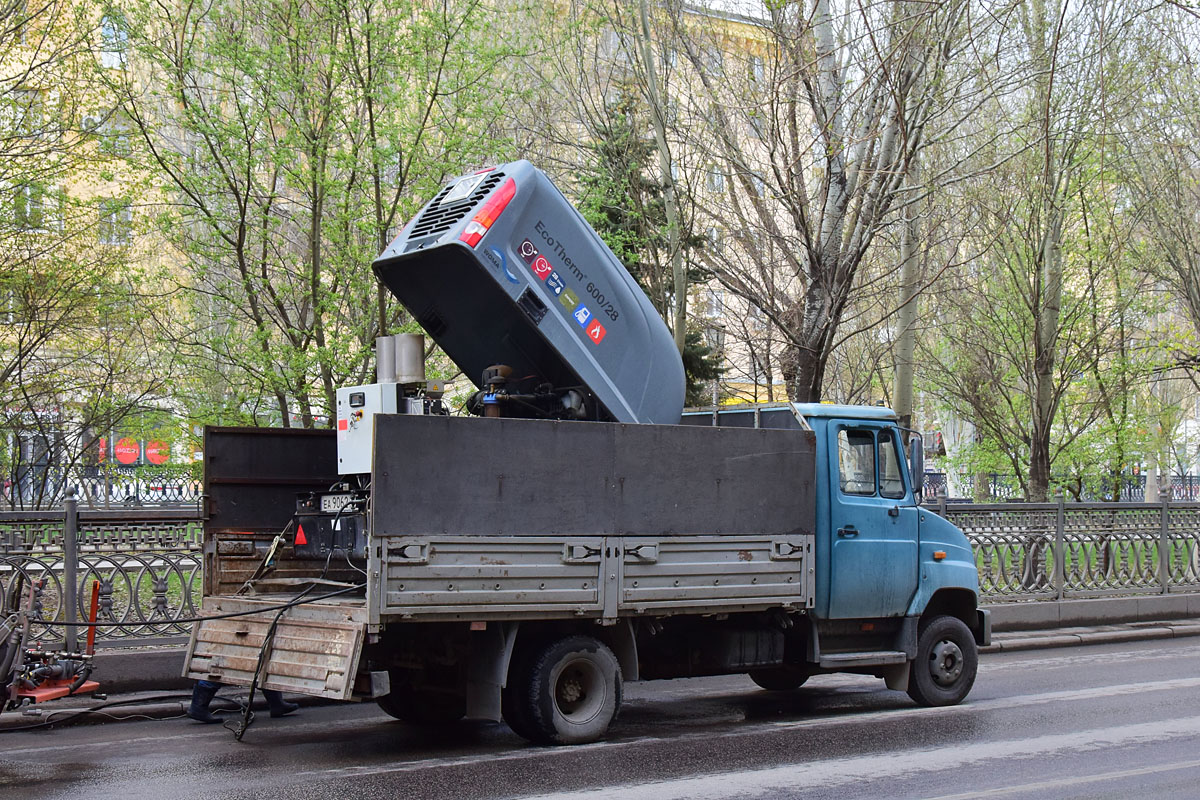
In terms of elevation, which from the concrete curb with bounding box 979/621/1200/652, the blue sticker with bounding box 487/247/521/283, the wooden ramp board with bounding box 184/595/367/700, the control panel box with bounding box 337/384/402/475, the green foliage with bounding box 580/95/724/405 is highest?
the green foliage with bounding box 580/95/724/405

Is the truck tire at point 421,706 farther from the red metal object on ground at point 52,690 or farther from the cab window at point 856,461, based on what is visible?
the cab window at point 856,461

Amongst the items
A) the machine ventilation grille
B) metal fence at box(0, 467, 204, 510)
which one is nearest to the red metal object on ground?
the machine ventilation grille

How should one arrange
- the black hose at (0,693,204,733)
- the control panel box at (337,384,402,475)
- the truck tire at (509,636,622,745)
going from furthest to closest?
the black hose at (0,693,204,733), the control panel box at (337,384,402,475), the truck tire at (509,636,622,745)

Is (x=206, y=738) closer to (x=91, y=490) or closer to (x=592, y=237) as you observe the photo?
(x=592, y=237)

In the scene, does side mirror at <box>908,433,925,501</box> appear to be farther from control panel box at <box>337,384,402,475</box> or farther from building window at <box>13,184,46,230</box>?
building window at <box>13,184,46,230</box>

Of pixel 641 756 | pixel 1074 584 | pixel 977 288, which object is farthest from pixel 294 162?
pixel 977 288

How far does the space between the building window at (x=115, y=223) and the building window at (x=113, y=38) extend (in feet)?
5.50

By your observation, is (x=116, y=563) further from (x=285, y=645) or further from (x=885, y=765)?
(x=885, y=765)

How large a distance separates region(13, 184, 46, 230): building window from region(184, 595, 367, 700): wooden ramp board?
27.8 ft

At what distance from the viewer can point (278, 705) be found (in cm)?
984

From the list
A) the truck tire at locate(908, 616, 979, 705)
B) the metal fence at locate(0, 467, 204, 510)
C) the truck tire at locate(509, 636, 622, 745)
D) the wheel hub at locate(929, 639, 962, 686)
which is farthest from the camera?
the metal fence at locate(0, 467, 204, 510)

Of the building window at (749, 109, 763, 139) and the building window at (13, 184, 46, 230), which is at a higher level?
the building window at (749, 109, 763, 139)

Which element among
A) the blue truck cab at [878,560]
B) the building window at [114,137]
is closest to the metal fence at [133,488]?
the building window at [114,137]

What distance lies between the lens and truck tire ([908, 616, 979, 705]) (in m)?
10.4
